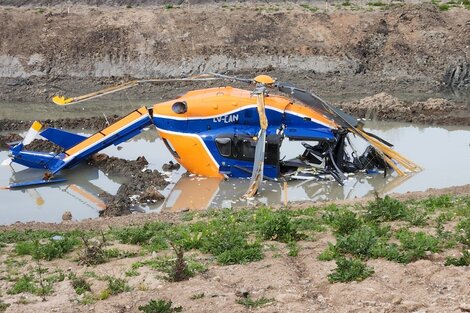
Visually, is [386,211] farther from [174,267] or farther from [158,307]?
[158,307]

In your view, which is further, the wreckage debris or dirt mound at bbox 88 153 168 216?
the wreckage debris

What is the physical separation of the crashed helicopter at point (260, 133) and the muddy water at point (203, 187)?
383mm

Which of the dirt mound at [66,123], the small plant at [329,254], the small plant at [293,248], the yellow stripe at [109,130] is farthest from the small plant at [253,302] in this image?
the dirt mound at [66,123]

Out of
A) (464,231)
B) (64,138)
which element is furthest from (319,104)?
(464,231)

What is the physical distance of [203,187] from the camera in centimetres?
2011

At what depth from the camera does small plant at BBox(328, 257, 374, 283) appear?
30.1ft

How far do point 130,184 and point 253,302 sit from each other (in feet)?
39.3

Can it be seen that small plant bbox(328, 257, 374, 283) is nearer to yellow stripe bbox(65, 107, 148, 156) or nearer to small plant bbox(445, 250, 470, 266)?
small plant bbox(445, 250, 470, 266)

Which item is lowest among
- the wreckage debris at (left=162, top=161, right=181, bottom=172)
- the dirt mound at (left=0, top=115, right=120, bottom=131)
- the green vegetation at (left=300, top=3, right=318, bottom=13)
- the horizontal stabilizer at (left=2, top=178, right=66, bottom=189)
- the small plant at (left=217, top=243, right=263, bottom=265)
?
the horizontal stabilizer at (left=2, top=178, right=66, bottom=189)

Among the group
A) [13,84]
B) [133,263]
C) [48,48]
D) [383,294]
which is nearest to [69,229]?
[133,263]

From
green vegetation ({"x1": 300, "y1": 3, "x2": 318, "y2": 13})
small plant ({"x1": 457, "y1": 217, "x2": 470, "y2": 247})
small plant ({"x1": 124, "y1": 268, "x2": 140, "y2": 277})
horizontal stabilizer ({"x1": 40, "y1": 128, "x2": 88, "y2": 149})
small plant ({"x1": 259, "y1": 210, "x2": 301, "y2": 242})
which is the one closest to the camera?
small plant ({"x1": 124, "y1": 268, "x2": 140, "y2": 277})

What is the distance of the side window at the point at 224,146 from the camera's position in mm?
20266

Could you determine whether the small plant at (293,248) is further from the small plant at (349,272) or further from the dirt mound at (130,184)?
the dirt mound at (130,184)

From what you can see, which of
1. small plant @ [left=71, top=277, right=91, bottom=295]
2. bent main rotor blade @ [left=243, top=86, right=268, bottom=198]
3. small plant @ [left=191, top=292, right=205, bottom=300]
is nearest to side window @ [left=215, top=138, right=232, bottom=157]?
bent main rotor blade @ [left=243, top=86, right=268, bottom=198]
